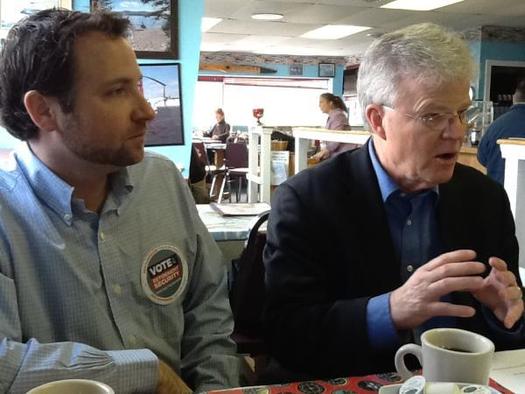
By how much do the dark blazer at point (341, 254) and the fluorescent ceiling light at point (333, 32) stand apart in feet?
27.6

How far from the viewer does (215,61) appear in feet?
45.8

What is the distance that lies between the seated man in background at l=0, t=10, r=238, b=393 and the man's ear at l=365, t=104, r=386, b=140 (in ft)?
1.56

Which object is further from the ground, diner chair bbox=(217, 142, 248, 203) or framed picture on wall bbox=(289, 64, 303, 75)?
framed picture on wall bbox=(289, 64, 303, 75)

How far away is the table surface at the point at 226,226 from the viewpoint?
233cm

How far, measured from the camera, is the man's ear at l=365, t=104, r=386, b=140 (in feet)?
4.39

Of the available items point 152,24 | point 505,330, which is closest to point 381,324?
point 505,330

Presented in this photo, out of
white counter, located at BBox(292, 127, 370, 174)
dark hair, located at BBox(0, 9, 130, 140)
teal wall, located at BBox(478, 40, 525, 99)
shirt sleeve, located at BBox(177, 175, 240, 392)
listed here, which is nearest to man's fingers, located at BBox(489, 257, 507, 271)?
shirt sleeve, located at BBox(177, 175, 240, 392)

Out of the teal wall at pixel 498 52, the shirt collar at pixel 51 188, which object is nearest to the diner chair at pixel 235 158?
the teal wall at pixel 498 52

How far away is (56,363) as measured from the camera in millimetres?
936

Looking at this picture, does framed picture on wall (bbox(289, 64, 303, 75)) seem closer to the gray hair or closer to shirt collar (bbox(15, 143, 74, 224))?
the gray hair

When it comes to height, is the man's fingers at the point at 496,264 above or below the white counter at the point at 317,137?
below

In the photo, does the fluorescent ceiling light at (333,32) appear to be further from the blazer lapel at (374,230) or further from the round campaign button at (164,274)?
the round campaign button at (164,274)

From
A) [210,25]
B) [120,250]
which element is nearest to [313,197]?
[120,250]

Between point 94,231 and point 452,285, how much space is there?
2.18 feet
